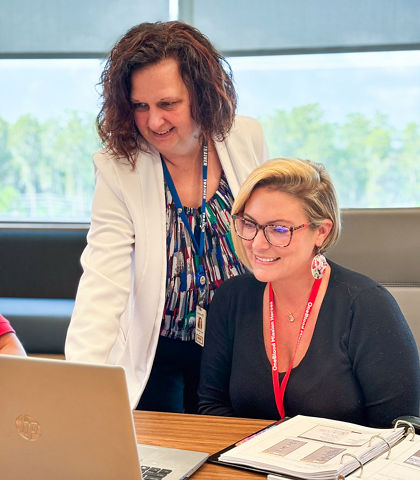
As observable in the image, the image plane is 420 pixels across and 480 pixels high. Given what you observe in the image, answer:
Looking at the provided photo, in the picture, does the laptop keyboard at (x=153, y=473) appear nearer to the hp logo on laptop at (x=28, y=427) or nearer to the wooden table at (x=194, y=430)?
the wooden table at (x=194, y=430)

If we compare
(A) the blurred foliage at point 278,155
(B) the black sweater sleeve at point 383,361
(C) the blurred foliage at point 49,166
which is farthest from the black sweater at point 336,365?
(C) the blurred foliage at point 49,166

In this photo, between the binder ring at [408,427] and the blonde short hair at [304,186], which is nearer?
the binder ring at [408,427]

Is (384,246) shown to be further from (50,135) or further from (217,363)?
(50,135)

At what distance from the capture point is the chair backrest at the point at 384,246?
2.22 m

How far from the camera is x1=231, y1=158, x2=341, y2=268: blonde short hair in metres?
1.83

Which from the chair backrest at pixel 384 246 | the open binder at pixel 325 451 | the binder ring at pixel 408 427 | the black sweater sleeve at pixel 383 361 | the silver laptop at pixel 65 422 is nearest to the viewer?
the silver laptop at pixel 65 422

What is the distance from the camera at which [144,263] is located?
79.6 inches

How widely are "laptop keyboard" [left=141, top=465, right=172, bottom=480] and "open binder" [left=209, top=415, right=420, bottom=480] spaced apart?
11 cm

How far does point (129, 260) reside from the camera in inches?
80.0

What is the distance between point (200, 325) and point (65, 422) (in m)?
0.95

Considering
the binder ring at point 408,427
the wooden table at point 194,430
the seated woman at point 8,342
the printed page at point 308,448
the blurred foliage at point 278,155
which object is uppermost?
the blurred foliage at point 278,155

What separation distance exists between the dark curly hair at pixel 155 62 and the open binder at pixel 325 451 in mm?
919

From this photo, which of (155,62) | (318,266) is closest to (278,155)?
(155,62)

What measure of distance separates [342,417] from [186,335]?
562 millimetres
